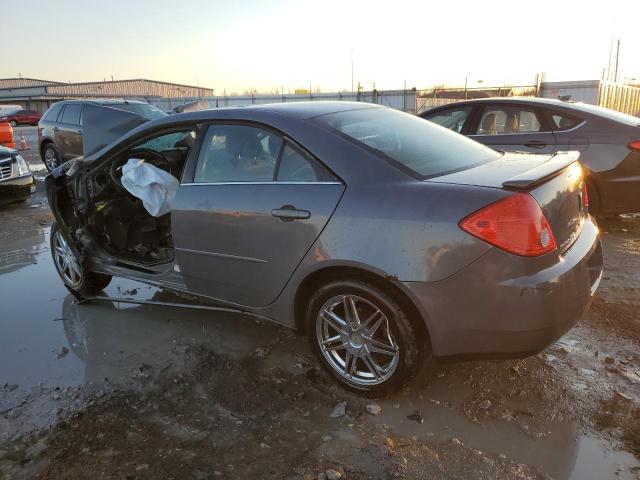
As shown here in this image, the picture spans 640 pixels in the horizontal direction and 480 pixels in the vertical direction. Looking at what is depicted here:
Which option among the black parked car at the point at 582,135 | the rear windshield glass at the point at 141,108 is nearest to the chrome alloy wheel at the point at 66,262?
the black parked car at the point at 582,135

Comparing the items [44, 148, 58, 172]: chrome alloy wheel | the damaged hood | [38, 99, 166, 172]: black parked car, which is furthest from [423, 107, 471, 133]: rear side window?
[44, 148, 58, 172]: chrome alloy wheel

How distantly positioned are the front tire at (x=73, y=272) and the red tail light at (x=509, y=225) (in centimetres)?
340

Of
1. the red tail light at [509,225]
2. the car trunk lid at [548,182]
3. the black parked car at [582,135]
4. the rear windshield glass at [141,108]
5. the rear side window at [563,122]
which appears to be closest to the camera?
the red tail light at [509,225]

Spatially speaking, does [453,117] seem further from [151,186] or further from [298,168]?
[298,168]

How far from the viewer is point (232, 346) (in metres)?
3.57

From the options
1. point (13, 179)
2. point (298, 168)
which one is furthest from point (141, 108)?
point (298, 168)

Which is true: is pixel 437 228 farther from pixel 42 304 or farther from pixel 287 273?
pixel 42 304

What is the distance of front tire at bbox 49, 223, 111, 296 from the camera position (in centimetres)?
435

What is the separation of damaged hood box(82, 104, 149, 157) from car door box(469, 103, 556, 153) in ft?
13.5

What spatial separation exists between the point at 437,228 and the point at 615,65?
50.9m

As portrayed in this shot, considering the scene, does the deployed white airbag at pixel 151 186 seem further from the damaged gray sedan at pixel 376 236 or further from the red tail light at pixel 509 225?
the red tail light at pixel 509 225

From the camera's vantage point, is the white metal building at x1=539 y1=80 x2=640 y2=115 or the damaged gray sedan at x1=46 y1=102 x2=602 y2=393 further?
the white metal building at x1=539 y1=80 x2=640 y2=115

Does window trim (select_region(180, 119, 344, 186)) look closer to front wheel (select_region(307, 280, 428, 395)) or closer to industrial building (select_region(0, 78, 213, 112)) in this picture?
front wheel (select_region(307, 280, 428, 395))

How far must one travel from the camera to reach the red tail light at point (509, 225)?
7.47 ft
